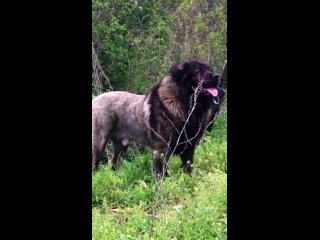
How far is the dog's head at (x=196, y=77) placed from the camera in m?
5.99

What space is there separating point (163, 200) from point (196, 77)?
237cm

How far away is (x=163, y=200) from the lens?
4.03 m

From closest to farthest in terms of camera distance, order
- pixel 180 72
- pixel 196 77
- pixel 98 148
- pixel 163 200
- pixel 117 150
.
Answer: pixel 163 200, pixel 196 77, pixel 180 72, pixel 98 148, pixel 117 150

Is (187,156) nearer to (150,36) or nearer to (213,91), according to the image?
(213,91)

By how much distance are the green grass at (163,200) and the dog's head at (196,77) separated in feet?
2.78

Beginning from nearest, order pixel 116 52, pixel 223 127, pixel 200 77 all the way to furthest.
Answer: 1. pixel 200 77
2. pixel 223 127
3. pixel 116 52

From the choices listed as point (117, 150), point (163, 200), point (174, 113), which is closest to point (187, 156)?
point (174, 113)

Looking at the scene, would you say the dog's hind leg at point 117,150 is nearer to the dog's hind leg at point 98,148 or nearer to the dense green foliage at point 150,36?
the dog's hind leg at point 98,148

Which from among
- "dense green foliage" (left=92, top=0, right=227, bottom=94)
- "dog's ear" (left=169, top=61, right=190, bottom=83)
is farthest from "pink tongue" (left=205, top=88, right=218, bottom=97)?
"dense green foliage" (left=92, top=0, right=227, bottom=94)
